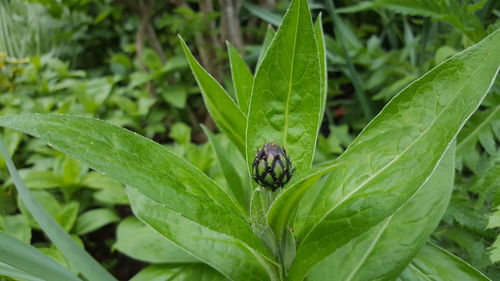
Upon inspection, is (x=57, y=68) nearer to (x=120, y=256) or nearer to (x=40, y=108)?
(x=40, y=108)

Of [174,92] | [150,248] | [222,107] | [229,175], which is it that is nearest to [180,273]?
[150,248]

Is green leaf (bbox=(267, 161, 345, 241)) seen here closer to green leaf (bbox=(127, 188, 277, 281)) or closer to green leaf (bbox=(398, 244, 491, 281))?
green leaf (bbox=(127, 188, 277, 281))

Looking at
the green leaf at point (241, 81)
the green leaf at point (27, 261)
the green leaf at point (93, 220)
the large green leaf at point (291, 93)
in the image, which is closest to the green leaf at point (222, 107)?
the green leaf at point (241, 81)

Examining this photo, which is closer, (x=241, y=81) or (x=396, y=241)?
(x=396, y=241)

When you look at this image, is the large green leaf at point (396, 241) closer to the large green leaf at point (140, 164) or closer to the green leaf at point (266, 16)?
the large green leaf at point (140, 164)

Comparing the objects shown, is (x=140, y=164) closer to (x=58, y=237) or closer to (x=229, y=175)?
(x=58, y=237)

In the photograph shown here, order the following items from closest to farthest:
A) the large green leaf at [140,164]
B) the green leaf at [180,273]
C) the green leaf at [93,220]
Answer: the large green leaf at [140,164]
the green leaf at [180,273]
the green leaf at [93,220]
